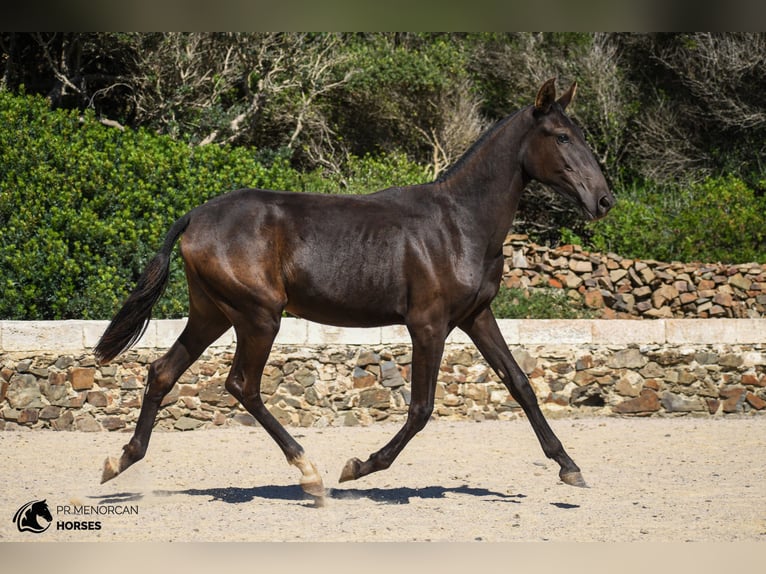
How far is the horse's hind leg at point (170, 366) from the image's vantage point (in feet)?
19.7

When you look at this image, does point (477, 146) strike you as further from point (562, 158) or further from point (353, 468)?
point (353, 468)

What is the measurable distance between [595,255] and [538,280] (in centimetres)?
93

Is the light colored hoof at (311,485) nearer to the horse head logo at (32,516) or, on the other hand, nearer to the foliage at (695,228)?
the horse head logo at (32,516)

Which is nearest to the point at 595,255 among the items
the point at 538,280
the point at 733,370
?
the point at 538,280

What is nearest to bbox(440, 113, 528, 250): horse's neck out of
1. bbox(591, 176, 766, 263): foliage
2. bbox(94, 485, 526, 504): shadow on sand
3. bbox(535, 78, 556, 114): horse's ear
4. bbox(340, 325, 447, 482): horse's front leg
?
bbox(535, 78, 556, 114): horse's ear

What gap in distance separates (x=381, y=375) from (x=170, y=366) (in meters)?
3.72

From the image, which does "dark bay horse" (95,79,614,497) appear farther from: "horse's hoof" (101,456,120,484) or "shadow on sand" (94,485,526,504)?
Answer: "shadow on sand" (94,485,526,504)

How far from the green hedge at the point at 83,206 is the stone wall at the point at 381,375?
50.5 inches

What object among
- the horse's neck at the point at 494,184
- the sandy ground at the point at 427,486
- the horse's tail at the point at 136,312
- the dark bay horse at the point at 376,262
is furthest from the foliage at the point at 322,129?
the horse's neck at the point at 494,184

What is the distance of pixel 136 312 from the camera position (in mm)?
6160

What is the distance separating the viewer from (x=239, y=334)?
232 inches

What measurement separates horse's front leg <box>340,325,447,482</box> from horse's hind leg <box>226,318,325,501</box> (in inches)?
8.6
